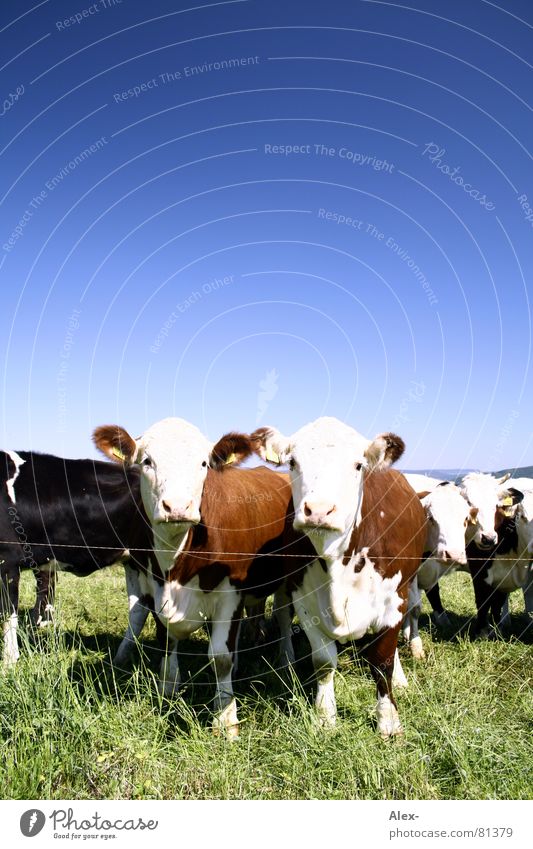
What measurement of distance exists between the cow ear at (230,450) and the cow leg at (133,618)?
2.32m

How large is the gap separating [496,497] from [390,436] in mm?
4194

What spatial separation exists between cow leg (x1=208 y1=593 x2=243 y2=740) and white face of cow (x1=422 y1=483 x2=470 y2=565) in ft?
9.45

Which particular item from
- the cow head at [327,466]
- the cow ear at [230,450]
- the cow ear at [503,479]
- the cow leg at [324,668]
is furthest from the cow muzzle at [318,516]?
the cow ear at [503,479]

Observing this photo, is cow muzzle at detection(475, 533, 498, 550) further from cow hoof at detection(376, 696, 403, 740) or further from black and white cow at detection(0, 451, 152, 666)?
black and white cow at detection(0, 451, 152, 666)

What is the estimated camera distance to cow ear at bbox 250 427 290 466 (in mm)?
5680

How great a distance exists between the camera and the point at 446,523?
799cm

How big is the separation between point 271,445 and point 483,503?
4408mm

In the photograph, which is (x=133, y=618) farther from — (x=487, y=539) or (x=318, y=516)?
(x=487, y=539)
